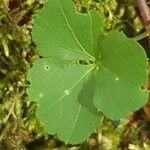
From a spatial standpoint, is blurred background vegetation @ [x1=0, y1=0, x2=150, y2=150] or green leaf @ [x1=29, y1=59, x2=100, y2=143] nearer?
green leaf @ [x1=29, y1=59, x2=100, y2=143]

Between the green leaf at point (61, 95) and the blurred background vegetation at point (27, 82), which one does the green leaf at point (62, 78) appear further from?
the blurred background vegetation at point (27, 82)

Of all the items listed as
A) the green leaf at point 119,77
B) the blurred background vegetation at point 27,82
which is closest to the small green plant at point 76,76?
the green leaf at point 119,77

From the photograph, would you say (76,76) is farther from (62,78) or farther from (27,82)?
(27,82)

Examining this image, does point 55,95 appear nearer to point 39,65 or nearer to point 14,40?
point 39,65

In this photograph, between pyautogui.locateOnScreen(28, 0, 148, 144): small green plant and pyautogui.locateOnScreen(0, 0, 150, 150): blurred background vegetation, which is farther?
pyautogui.locateOnScreen(0, 0, 150, 150): blurred background vegetation

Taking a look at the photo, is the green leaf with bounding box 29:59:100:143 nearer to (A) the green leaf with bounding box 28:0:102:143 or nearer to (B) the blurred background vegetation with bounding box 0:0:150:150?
(A) the green leaf with bounding box 28:0:102:143

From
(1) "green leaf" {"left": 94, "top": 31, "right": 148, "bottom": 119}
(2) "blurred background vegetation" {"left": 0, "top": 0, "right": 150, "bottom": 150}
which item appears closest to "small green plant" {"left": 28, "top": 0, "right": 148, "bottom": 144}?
(1) "green leaf" {"left": 94, "top": 31, "right": 148, "bottom": 119}

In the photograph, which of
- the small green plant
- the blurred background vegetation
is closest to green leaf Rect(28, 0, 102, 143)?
the small green plant

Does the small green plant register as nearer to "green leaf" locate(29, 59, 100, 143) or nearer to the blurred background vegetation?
"green leaf" locate(29, 59, 100, 143)
